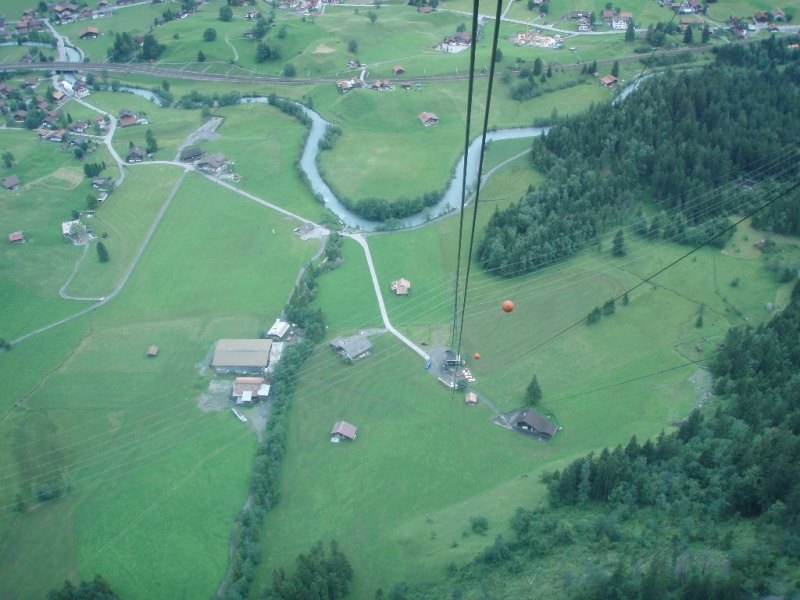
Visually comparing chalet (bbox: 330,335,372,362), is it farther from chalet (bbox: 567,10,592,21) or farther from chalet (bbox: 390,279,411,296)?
chalet (bbox: 567,10,592,21)

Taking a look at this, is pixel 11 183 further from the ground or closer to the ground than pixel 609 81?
closer to the ground

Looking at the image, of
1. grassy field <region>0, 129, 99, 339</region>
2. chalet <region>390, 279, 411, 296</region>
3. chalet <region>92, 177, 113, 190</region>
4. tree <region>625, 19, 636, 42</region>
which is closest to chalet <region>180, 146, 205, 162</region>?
chalet <region>92, 177, 113, 190</region>

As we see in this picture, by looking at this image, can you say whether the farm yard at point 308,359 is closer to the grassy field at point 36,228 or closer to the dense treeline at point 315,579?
the grassy field at point 36,228

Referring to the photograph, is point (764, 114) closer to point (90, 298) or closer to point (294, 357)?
point (294, 357)

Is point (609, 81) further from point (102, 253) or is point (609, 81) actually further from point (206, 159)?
point (102, 253)

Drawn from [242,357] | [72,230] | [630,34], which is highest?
[630,34]

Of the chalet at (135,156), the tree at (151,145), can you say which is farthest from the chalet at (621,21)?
the chalet at (135,156)

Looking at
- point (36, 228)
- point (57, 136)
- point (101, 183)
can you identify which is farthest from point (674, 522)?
point (57, 136)
